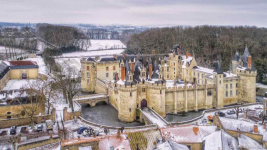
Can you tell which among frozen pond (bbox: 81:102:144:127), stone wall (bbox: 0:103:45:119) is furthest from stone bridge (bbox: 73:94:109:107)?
stone wall (bbox: 0:103:45:119)

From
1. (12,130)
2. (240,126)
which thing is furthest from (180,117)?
(12,130)

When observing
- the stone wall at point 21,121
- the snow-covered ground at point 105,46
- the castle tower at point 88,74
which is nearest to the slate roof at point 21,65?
the castle tower at point 88,74

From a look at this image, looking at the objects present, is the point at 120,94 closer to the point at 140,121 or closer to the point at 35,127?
the point at 140,121

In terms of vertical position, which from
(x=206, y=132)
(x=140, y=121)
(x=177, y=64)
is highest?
(x=177, y=64)

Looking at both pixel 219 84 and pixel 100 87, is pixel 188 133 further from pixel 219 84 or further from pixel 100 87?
pixel 100 87

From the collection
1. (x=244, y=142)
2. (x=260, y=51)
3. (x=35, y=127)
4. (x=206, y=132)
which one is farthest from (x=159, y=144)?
(x=260, y=51)

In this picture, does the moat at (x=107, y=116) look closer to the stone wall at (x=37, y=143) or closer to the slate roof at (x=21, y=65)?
the stone wall at (x=37, y=143)

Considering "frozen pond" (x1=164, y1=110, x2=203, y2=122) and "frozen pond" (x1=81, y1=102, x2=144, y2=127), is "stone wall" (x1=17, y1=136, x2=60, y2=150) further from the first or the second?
"frozen pond" (x1=164, y1=110, x2=203, y2=122)
